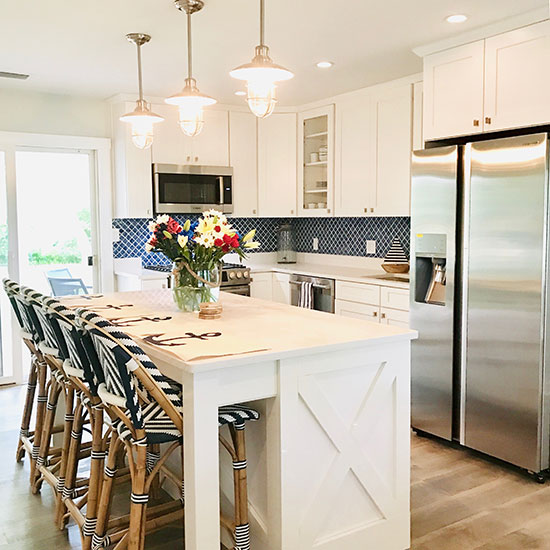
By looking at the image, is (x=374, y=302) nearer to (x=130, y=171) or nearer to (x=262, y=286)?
(x=262, y=286)

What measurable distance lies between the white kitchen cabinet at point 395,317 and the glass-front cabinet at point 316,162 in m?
1.31

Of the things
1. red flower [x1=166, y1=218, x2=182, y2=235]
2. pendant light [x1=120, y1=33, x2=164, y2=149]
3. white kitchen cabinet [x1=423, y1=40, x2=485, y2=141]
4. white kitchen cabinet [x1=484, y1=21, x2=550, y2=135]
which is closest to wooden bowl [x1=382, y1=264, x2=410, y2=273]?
white kitchen cabinet [x1=423, y1=40, x2=485, y2=141]

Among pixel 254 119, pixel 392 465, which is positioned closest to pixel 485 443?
pixel 392 465

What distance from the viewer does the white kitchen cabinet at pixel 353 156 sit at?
4.95 m

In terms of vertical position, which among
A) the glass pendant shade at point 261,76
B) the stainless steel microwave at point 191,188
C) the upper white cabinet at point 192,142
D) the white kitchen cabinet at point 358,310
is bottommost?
the white kitchen cabinet at point 358,310

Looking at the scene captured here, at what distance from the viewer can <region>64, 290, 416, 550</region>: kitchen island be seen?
2066 mm

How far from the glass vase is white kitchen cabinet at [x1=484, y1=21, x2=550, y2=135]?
72.3 inches

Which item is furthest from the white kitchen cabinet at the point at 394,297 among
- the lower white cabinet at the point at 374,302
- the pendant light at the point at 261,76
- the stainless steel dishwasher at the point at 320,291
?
the pendant light at the point at 261,76

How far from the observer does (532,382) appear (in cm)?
322

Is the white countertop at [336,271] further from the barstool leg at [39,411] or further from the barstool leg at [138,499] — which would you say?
the barstool leg at [138,499]

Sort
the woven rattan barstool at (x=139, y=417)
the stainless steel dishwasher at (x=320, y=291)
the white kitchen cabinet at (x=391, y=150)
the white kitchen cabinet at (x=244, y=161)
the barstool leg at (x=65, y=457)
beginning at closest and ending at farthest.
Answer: the woven rattan barstool at (x=139, y=417)
the barstool leg at (x=65, y=457)
the white kitchen cabinet at (x=391, y=150)
the stainless steel dishwasher at (x=320, y=291)
the white kitchen cabinet at (x=244, y=161)

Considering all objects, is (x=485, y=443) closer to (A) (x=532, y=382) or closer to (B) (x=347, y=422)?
(A) (x=532, y=382)

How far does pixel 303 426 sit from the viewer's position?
7.38 feet

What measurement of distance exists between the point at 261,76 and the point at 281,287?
10.7 feet
